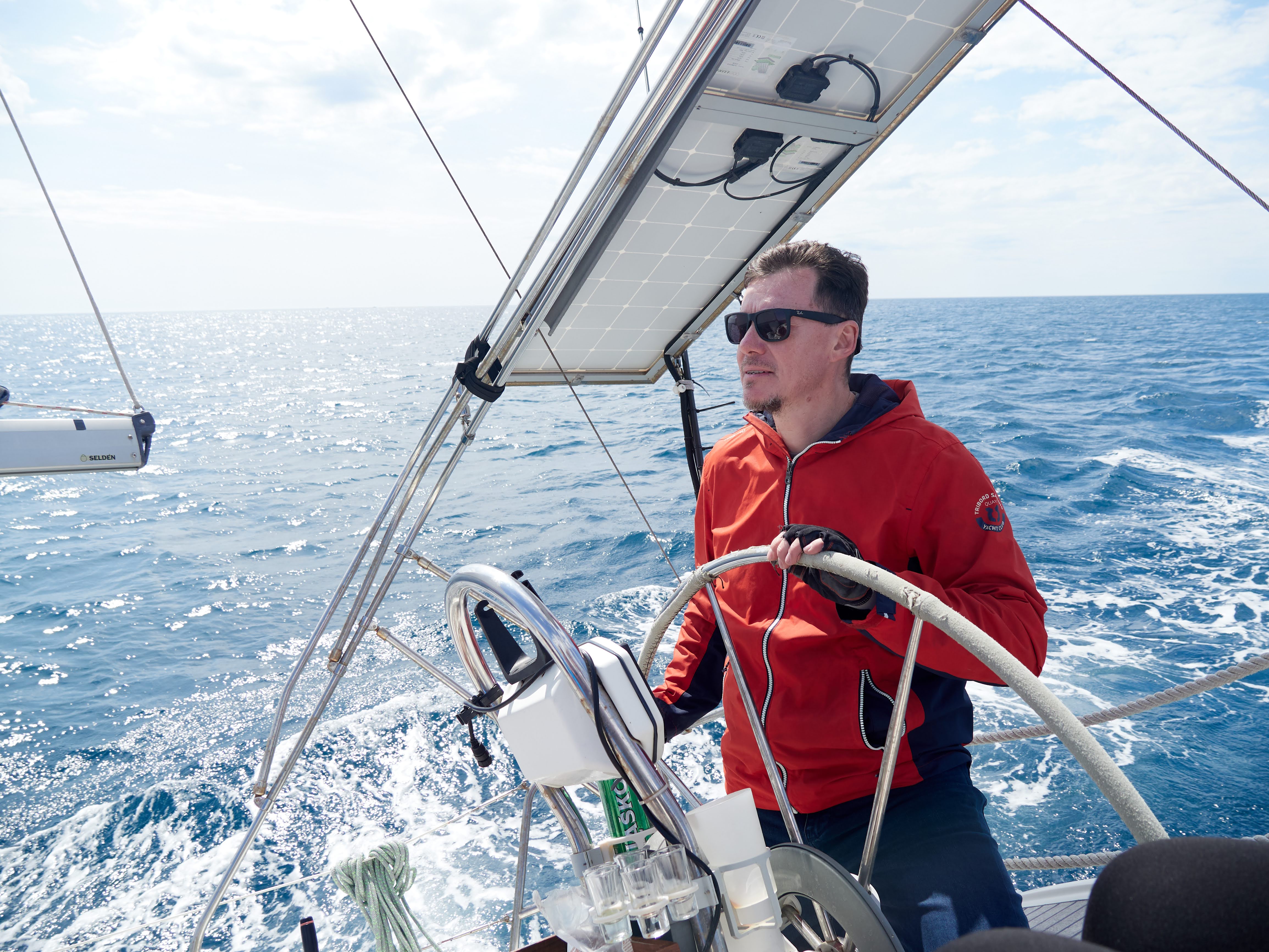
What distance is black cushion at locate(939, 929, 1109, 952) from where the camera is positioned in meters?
0.47

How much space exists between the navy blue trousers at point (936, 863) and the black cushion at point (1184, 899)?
63cm

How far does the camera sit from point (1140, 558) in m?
5.83

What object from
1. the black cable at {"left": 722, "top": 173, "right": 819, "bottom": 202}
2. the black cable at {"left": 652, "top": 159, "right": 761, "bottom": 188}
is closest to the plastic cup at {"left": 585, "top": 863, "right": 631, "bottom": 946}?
the black cable at {"left": 652, "top": 159, "right": 761, "bottom": 188}

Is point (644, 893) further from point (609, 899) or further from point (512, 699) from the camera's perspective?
point (512, 699)

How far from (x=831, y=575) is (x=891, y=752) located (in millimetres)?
246

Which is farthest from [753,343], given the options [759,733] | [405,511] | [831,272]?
[405,511]

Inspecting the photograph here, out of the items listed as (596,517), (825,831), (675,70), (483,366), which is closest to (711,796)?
(825,831)

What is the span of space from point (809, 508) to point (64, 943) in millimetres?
3653

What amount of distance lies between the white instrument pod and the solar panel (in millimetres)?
1966

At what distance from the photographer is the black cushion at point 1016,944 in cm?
47

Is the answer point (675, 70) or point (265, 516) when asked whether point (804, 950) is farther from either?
point (265, 516)

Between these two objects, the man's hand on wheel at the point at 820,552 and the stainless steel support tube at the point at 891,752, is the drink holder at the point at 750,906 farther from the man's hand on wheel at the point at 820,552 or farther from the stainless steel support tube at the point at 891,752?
the man's hand on wheel at the point at 820,552

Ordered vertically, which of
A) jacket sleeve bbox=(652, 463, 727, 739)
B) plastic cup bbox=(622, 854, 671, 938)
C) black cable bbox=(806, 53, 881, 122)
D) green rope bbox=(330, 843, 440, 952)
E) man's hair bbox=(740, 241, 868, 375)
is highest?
black cable bbox=(806, 53, 881, 122)

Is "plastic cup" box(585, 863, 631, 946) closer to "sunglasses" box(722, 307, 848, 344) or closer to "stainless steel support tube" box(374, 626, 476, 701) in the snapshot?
"stainless steel support tube" box(374, 626, 476, 701)
